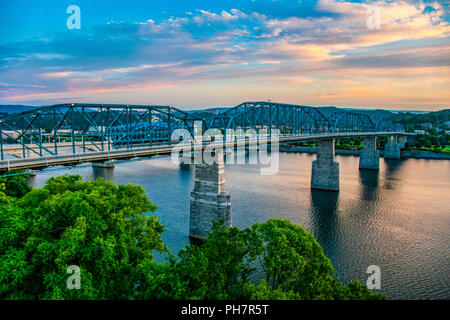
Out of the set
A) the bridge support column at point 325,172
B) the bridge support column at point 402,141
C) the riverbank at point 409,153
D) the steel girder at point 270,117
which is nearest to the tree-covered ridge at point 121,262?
the steel girder at point 270,117

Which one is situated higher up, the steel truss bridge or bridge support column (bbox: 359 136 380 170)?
the steel truss bridge

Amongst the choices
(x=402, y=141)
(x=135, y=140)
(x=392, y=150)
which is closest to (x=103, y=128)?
(x=135, y=140)

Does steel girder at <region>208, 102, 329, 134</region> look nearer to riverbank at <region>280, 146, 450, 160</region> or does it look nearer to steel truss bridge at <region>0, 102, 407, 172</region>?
steel truss bridge at <region>0, 102, 407, 172</region>

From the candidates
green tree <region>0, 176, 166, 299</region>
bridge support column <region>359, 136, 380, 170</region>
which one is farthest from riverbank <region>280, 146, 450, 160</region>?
green tree <region>0, 176, 166, 299</region>

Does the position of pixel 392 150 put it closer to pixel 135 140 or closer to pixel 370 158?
pixel 370 158

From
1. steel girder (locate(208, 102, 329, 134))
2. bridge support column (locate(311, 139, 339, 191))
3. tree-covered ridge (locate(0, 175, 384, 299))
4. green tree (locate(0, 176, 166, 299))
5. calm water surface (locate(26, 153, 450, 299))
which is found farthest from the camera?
steel girder (locate(208, 102, 329, 134))

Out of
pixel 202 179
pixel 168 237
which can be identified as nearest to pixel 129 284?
pixel 168 237

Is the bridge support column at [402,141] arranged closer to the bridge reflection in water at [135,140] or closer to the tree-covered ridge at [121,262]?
the bridge reflection in water at [135,140]
